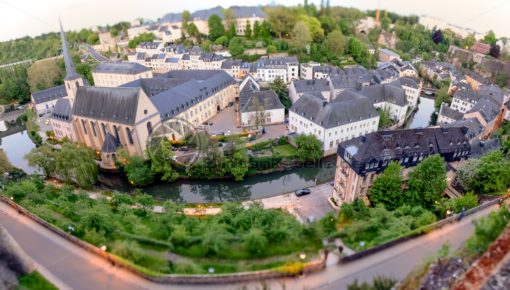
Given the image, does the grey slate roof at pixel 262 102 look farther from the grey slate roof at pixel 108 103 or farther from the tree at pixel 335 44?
the tree at pixel 335 44

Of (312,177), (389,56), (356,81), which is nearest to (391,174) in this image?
(312,177)

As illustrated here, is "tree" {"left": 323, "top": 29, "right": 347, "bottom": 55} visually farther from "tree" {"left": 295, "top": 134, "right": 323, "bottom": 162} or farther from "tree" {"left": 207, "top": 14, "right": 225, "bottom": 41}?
"tree" {"left": 295, "top": 134, "right": 323, "bottom": 162}

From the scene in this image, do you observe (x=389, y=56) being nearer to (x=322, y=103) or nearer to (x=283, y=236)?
(x=322, y=103)

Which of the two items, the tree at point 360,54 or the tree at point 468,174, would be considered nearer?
the tree at point 468,174

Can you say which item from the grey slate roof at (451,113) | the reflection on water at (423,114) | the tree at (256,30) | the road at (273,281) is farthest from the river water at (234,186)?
the tree at (256,30)

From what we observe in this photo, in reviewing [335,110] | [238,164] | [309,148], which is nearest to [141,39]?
[238,164]
